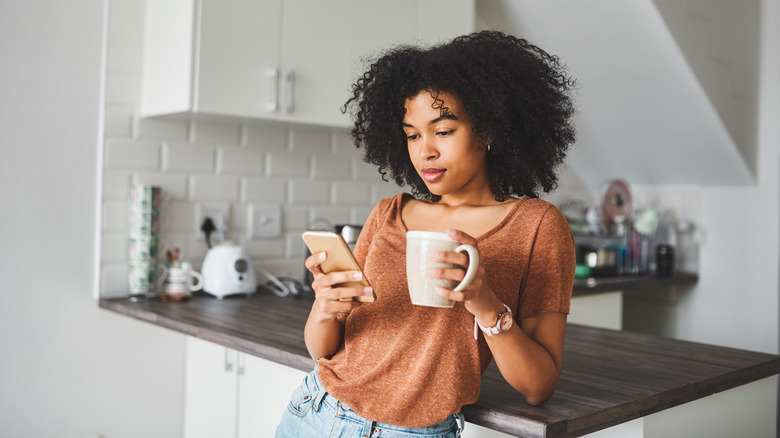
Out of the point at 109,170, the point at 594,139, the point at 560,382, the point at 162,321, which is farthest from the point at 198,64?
the point at 594,139

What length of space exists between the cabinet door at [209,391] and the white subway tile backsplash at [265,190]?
58 centimetres

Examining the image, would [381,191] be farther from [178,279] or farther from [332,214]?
[178,279]

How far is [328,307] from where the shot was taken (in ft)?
3.80

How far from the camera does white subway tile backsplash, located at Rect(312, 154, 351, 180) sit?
286 cm

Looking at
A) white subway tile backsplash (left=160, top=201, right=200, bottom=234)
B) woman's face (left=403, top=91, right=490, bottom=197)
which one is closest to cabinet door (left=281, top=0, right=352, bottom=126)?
white subway tile backsplash (left=160, top=201, right=200, bottom=234)

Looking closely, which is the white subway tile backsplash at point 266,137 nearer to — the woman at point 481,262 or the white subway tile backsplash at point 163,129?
the white subway tile backsplash at point 163,129

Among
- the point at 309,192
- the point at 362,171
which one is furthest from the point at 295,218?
the point at 362,171

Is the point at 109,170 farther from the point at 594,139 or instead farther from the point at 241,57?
the point at 594,139

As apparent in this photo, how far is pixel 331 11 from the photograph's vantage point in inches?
96.6

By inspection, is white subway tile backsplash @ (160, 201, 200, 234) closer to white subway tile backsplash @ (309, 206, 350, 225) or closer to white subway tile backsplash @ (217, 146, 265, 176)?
white subway tile backsplash @ (217, 146, 265, 176)

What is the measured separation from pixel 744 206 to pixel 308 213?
1923 millimetres

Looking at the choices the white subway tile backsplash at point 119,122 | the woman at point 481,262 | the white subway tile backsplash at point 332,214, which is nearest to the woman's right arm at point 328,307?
the woman at point 481,262

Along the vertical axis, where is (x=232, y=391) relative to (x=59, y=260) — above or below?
below

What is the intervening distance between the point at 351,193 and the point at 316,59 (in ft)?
2.28
